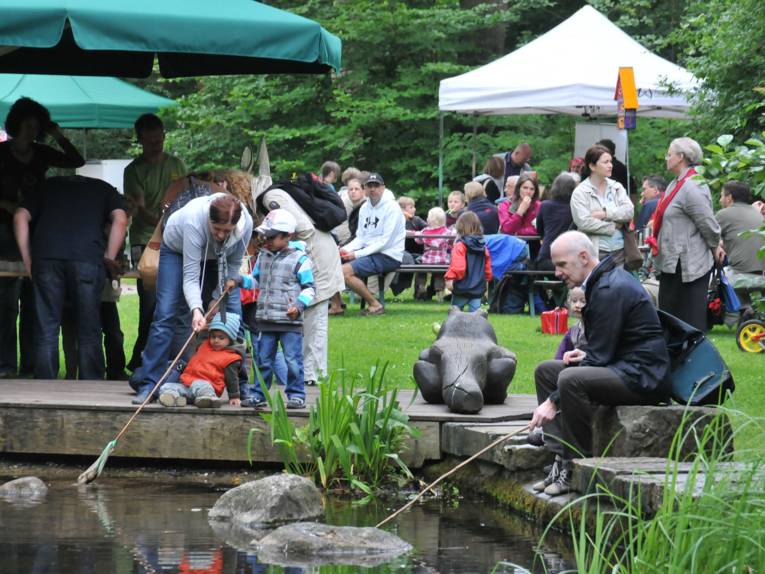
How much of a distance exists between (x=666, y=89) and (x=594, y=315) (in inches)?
478

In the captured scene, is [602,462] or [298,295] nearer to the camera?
[602,462]

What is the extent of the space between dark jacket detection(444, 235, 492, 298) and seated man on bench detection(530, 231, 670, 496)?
7422mm

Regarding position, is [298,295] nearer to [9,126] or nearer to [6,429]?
[6,429]

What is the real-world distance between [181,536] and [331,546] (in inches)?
34.8

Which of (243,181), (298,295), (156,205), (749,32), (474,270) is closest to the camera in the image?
(298,295)

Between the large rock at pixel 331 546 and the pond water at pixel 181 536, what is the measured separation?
9 centimetres

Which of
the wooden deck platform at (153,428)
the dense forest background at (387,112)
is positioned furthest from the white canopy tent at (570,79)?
the wooden deck platform at (153,428)

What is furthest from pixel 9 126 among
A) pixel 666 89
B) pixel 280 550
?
pixel 666 89

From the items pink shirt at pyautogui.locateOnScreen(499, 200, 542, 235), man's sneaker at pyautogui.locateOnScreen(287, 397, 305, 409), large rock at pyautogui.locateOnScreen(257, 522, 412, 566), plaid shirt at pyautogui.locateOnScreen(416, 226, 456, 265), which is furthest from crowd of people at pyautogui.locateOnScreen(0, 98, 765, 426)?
plaid shirt at pyautogui.locateOnScreen(416, 226, 456, 265)

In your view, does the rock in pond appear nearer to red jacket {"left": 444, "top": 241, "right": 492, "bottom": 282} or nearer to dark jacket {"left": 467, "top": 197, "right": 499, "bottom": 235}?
red jacket {"left": 444, "top": 241, "right": 492, "bottom": 282}

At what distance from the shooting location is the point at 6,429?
9.24m

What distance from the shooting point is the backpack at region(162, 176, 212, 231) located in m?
9.86

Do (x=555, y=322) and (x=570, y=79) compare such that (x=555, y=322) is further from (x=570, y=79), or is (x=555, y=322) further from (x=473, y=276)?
(x=570, y=79)

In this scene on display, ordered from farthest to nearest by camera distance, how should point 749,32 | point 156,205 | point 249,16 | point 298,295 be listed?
point 749,32, point 156,205, point 249,16, point 298,295
